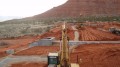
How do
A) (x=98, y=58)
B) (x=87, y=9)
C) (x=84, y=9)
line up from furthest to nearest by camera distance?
1. (x=84, y=9)
2. (x=87, y=9)
3. (x=98, y=58)

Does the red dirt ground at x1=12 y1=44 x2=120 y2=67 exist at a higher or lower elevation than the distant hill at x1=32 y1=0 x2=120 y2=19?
lower

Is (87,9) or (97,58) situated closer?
(97,58)

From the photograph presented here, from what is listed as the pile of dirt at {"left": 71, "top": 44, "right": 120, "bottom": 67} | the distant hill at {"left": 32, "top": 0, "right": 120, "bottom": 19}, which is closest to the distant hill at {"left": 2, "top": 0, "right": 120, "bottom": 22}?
the distant hill at {"left": 32, "top": 0, "right": 120, "bottom": 19}

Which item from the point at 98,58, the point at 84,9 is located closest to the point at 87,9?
the point at 84,9

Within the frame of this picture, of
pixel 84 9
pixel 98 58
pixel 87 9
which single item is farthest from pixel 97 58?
pixel 84 9

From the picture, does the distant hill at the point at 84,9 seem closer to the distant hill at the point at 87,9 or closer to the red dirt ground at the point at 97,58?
the distant hill at the point at 87,9

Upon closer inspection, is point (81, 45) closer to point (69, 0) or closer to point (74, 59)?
point (74, 59)

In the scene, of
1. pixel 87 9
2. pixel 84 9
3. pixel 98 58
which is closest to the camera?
pixel 98 58

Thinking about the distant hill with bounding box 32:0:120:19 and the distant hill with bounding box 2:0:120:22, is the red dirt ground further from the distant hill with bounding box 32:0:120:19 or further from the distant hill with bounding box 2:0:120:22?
the distant hill with bounding box 32:0:120:19

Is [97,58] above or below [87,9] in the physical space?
below

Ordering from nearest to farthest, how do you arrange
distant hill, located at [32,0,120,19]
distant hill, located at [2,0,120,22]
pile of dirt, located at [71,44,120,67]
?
pile of dirt, located at [71,44,120,67], distant hill, located at [2,0,120,22], distant hill, located at [32,0,120,19]

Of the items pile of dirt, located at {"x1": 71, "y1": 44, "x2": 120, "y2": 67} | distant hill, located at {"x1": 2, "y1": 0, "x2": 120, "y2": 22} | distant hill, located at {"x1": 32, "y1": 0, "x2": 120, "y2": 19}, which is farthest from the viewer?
distant hill, located at {"x1": 32, "y1": 0, "x2": 120, "y2": 19}

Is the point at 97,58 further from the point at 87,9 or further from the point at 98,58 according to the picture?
the point at 87,9

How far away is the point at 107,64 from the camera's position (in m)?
22.8
